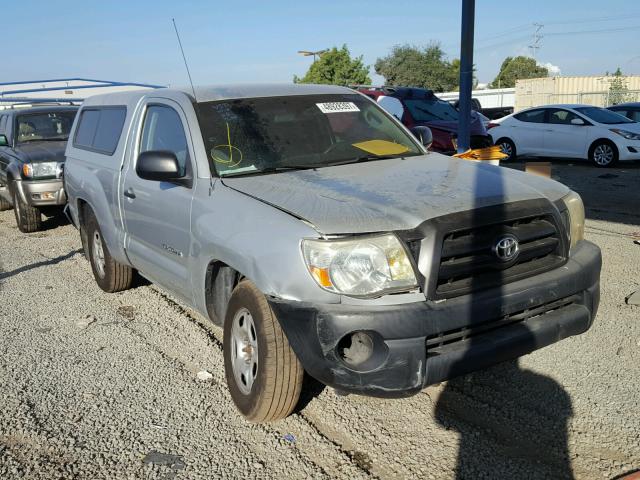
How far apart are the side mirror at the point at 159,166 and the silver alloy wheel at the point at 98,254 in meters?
2.09

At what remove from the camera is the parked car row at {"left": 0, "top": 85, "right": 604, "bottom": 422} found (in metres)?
2.83

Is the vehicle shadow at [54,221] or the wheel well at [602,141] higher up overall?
the wheel well at [602,141]

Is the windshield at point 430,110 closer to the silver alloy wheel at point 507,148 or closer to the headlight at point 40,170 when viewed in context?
the silver alloy wheel at point 507,148

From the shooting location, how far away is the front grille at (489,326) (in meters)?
2.85

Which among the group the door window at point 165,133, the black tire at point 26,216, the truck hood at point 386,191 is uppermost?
the door window at point 165,133

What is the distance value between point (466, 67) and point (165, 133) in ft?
18.0

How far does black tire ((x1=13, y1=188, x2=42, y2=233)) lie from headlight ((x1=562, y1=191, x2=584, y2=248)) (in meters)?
7.59

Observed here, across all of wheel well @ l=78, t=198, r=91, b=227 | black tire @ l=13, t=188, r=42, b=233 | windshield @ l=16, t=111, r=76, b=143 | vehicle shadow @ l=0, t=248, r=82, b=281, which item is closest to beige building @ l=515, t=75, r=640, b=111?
windshield @ l=16, t=111, r=76, b=143

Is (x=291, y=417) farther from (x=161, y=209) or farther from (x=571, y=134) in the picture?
(x=571, y=134)

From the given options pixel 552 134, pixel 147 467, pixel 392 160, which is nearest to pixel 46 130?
pixel 392 160

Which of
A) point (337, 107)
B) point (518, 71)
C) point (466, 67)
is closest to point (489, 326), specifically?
point (337, 107)

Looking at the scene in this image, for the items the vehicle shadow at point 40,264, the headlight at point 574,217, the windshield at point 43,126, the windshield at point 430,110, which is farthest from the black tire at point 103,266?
the windshield at point 430,110

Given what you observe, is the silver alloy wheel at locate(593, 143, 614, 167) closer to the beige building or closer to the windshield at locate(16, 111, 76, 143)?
the windshield at locate(16, 111, 76, 143)

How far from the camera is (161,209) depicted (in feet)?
13.6
